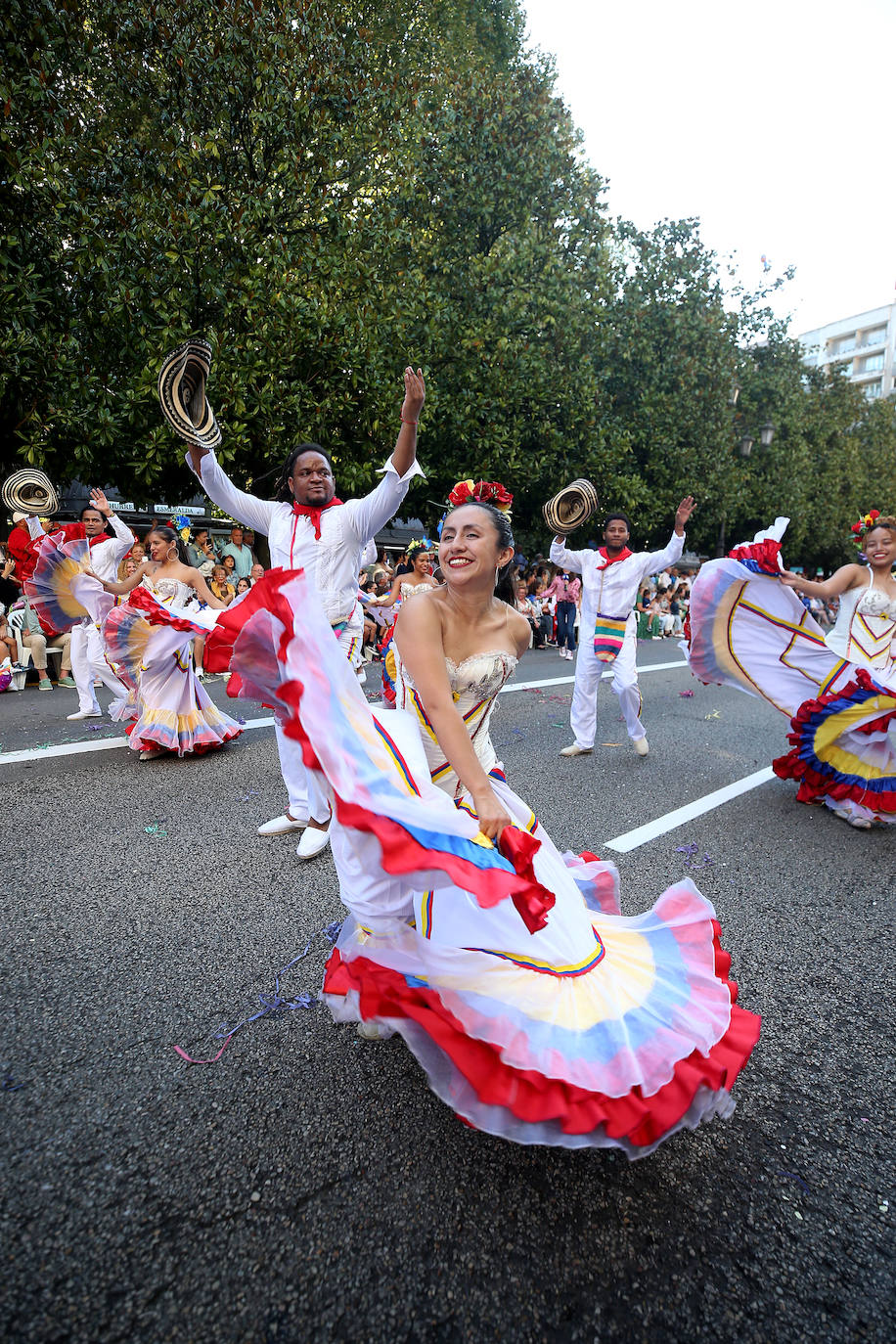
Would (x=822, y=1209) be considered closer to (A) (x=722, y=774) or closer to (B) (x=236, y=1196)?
(B) (x=236, y=1196)

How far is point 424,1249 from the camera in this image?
66.5 inches

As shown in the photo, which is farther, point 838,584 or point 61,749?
point 61,749

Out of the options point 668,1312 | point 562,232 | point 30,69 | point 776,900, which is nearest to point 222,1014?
point 668,1312

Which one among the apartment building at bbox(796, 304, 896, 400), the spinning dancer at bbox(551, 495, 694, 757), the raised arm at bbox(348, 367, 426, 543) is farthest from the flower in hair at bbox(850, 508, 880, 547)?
the apartment building at bbox(796, 304, 896, 400)

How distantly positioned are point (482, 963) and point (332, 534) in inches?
112

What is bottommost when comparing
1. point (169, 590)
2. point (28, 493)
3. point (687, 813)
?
point (687, 813)

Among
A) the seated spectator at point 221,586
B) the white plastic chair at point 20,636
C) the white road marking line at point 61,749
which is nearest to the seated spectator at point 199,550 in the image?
the seated spectator at point 221,586

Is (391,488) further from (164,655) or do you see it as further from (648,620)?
(648,620)

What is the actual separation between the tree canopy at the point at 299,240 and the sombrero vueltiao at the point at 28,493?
294 cm

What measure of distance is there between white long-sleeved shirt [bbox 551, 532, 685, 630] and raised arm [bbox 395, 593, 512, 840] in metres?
4.68

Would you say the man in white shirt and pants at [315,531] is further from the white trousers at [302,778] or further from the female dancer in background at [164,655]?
the female dancer in background at [164,655]

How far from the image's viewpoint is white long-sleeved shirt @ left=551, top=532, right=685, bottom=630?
21.9 ft

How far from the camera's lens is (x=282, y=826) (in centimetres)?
431

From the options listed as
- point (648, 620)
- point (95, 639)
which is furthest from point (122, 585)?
point (648, 620)
